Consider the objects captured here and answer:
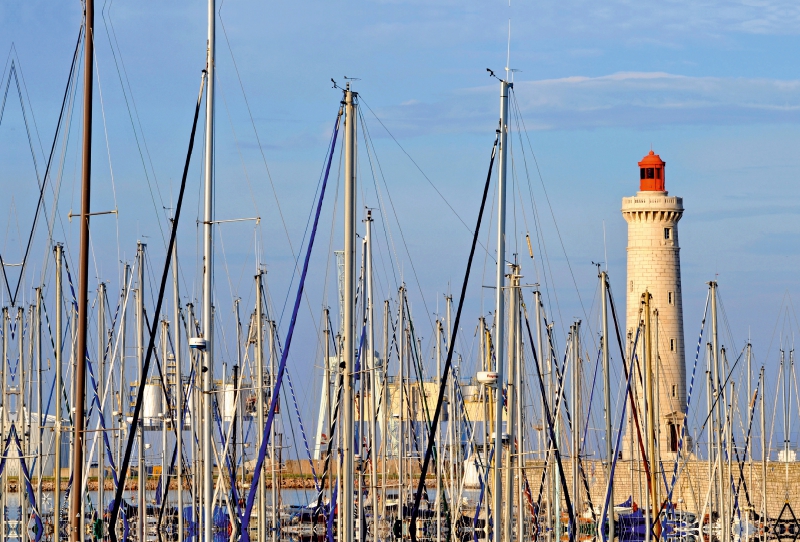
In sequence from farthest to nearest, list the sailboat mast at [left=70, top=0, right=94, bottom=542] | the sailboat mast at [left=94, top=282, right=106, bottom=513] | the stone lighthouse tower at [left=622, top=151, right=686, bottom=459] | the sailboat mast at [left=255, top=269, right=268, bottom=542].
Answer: the stone lighthouse tower at [left=622, top=151, right=686, bottom=459] → the sailboat mast at [left=94, top=282, right=106, bottom=513] → the sailboat mast at [left=255, top=269, right=268, bottom=542] → the sailboat mast at [left=70, top=0, right=94, bottom=542]

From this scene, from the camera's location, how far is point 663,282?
64.6 meters

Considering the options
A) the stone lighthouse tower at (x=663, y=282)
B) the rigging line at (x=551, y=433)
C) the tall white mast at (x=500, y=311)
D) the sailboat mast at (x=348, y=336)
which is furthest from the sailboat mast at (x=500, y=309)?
the stone lighthouse tower at (x=663, y=282)

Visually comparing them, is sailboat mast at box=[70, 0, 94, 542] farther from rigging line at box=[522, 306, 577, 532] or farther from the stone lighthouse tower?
the stone lighthouse tower

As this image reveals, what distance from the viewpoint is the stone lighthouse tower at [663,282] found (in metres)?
64.1

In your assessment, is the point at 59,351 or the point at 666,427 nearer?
the point at 59,351

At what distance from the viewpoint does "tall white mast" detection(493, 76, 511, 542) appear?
20609 millimetres

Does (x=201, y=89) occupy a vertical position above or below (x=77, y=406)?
above

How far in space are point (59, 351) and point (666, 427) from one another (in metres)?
46.6

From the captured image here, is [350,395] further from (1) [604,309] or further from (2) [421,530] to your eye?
(2) [421,530]

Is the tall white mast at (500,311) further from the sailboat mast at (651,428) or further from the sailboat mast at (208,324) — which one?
the sailboat mast at (651,428)

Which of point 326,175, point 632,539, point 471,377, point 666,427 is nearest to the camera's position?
point 326,175

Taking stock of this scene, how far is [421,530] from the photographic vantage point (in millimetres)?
36344

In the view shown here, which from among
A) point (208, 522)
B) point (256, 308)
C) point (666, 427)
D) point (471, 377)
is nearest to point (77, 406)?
point (208, 522)

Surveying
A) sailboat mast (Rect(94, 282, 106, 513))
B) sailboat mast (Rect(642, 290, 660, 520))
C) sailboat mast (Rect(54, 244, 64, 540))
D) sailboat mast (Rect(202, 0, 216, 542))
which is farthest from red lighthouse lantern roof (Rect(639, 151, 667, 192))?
sailboat mast (Rect(202, 0, 216, 542))
